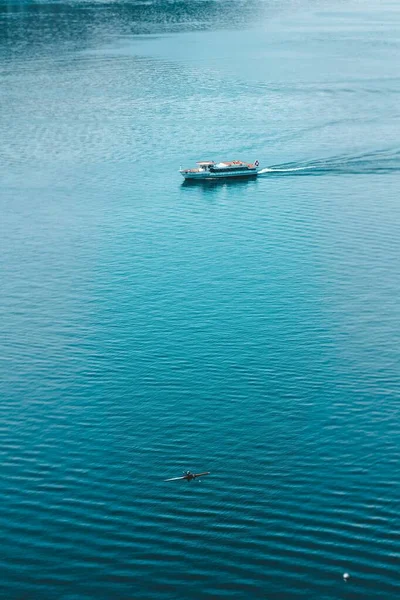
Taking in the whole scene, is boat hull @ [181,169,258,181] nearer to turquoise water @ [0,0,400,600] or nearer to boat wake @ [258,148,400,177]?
turquoise water @ [0,0,400,600]

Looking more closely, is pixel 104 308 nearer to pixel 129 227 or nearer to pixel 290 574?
pixel 129 227

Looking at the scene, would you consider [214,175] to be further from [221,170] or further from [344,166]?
[344,166]

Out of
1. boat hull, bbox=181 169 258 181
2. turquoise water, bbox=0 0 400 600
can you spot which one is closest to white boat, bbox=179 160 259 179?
boat hull, bbox=181 169 258 181

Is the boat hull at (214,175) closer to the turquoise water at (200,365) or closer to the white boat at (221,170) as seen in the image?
the white boat at (221,170)

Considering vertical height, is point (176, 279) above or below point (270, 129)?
below

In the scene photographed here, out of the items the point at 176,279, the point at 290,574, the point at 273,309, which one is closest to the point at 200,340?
the point at 273,309
